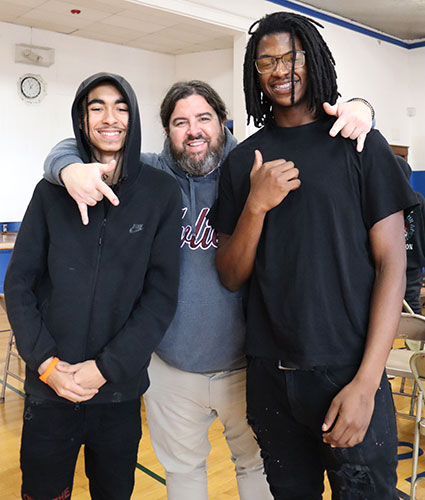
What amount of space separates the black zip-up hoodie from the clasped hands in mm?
24

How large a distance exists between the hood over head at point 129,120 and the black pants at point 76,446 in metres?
0.71

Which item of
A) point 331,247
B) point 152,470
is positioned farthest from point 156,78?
point 331,247

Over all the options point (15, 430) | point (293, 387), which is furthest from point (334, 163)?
point (15, 430)

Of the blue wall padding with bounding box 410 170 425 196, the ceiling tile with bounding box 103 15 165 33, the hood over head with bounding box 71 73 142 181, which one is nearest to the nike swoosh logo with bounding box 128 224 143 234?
the hood over head with bounding box 71 73 142 181

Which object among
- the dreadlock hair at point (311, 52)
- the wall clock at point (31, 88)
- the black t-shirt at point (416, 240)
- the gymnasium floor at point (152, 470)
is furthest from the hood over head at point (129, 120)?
the wall clock at point (31, 88)

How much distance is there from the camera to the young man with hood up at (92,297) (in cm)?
160

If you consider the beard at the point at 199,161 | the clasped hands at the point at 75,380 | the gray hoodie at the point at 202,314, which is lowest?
the clasped hands at the point at 75,380

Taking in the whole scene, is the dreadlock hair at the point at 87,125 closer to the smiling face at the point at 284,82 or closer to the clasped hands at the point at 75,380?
the smiling face at the point at 284,82

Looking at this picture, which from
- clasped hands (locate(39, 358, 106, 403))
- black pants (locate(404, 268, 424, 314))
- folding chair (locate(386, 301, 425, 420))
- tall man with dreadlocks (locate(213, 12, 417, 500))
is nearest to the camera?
tall man with dreadlocks (locate(213, 12, 417, 500))

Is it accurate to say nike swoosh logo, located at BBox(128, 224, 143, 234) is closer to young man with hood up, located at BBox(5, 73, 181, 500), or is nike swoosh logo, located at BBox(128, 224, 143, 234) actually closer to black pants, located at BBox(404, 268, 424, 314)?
young man with hood up, located at BBox(5, 73, 181, 500)

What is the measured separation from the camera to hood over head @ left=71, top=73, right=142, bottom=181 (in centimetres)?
163

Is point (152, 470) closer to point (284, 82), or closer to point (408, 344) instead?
point (408, 344)

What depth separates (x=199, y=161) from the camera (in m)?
1.86

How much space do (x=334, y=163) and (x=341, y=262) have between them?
250 millimetres
